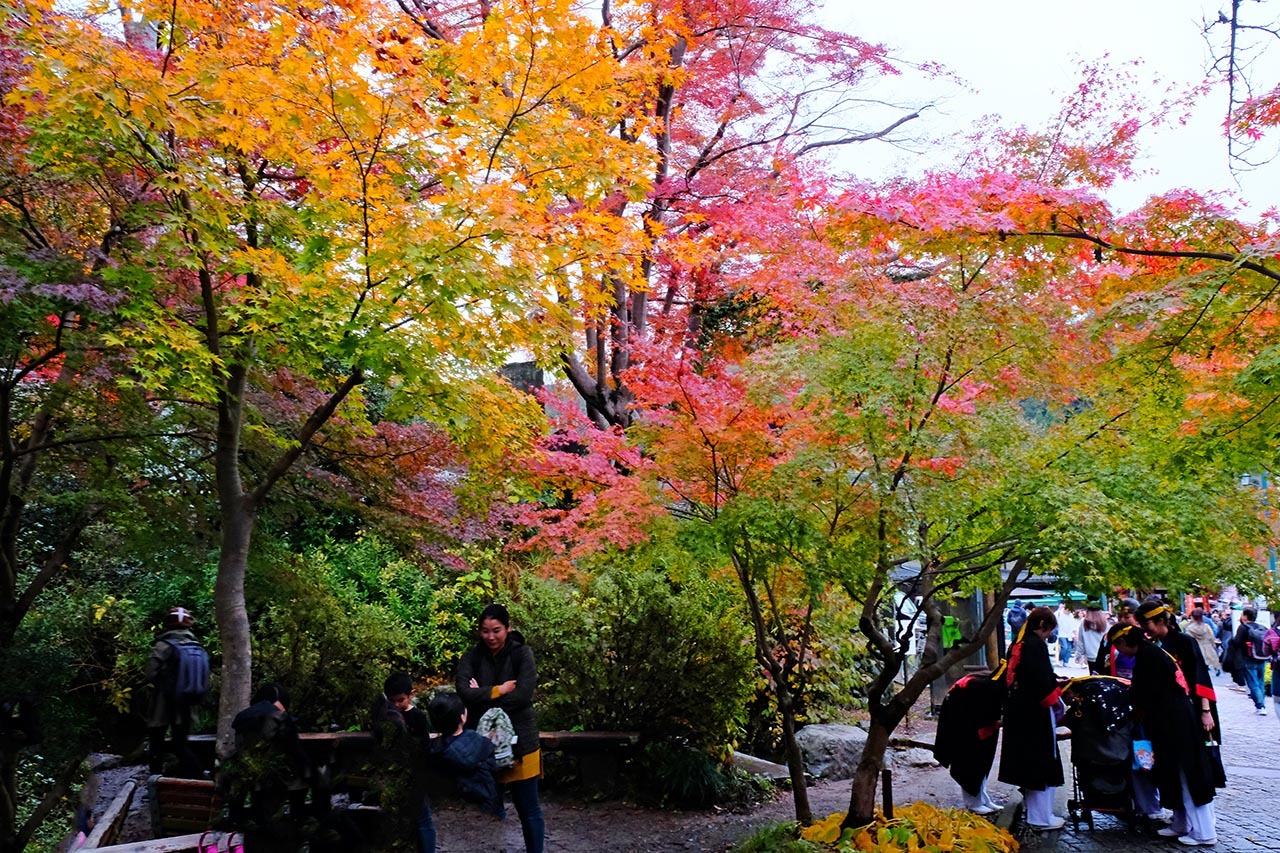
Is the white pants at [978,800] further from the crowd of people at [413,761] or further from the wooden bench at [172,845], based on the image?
the wooden bench at [172,845]

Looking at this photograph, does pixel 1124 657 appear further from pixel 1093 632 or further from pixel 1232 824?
pixel 1093 632

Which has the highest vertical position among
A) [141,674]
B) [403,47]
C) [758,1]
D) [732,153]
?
[758,1]

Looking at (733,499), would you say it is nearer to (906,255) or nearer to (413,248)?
(906,255)

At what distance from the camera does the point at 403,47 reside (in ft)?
16.9

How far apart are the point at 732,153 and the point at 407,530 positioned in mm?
8116

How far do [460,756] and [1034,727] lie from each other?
4462 millimetres

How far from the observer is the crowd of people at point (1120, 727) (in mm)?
6160

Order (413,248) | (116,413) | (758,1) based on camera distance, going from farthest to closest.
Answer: (758,1)
(116,413)
(413,248)

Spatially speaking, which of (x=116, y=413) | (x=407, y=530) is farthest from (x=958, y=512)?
(x=116, y=413)

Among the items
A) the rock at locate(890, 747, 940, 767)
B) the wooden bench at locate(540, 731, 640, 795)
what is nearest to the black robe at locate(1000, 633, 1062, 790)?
the rock at locate(890, 747, 940, 767)

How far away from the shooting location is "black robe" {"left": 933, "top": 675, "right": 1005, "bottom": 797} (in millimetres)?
6793

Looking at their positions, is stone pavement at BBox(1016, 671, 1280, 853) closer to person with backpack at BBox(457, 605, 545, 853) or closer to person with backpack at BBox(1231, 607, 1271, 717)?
person with backpack at BBox(1231, 607, 1271, 717)

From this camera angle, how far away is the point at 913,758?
9.81 metres

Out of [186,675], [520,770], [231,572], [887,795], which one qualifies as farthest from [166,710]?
[887,795]
